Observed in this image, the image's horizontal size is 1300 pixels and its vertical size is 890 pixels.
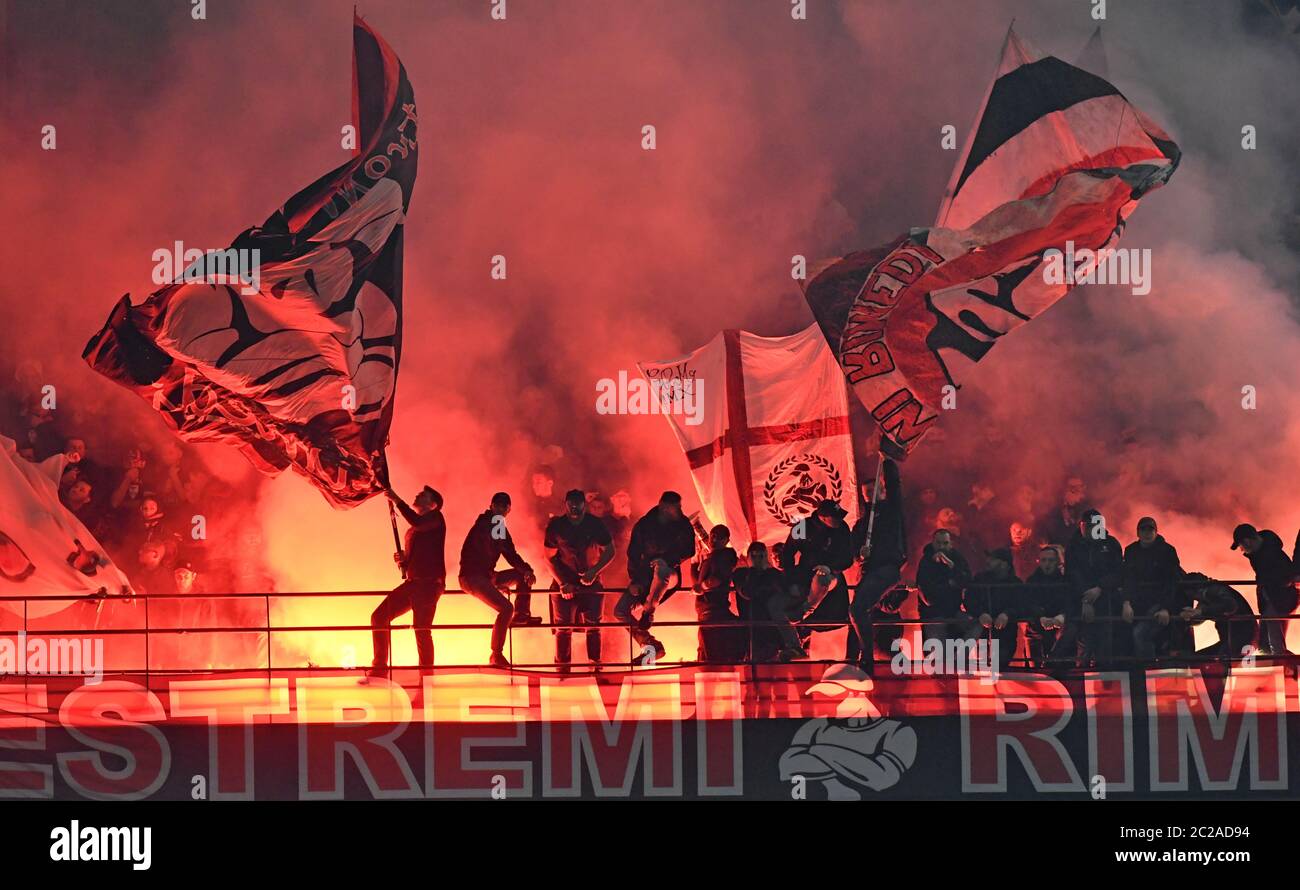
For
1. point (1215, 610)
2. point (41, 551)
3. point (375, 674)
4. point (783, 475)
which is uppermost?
point (783, 475)

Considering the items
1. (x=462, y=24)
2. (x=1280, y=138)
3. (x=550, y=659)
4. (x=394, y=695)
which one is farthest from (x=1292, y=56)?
(x=394, y=695)

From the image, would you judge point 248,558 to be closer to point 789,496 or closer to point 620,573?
point 620,573

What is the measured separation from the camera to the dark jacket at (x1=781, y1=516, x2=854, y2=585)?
39.0ft

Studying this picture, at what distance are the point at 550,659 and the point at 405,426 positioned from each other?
2633mm

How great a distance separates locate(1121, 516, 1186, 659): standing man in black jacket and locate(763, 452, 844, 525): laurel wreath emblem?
9.01 feet

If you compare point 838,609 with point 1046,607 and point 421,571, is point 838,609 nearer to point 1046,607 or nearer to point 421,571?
point 1046,607

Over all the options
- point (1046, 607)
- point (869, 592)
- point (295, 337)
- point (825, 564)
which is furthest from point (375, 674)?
point (1046, 607)

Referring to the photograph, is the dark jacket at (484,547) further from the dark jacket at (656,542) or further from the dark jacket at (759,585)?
the dark jacket at (759,585)

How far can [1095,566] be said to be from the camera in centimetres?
1180

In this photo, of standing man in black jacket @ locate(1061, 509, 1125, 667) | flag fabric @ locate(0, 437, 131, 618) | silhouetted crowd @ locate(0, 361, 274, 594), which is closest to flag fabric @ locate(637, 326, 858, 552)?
standing man in black jacket @ locate(1061, 509, 1125, 667)

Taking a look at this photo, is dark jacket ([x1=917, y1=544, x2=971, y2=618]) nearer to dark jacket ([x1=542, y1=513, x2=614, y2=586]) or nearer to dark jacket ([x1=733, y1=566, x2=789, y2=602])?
dark jacket ([x1=733, y1=566, x2=789, y2=602])

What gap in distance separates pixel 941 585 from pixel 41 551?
7859 millimetres

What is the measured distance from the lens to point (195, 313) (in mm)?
13664

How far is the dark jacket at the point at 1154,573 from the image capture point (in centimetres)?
1180
